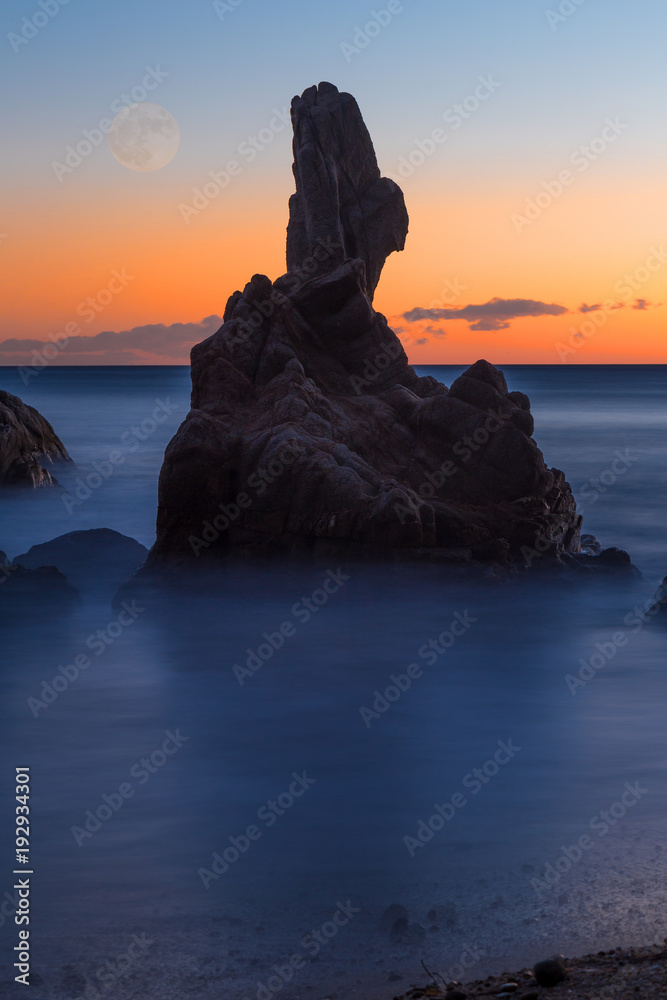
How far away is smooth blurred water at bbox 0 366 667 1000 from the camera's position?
8.96 metres

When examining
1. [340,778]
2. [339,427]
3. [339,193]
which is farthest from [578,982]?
[339,193]

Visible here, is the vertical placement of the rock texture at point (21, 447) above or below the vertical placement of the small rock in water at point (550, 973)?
below

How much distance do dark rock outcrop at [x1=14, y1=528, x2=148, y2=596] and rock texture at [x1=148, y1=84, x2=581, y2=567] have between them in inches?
120

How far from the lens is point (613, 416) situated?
8944cm

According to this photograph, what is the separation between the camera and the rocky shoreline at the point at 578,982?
7082 mm

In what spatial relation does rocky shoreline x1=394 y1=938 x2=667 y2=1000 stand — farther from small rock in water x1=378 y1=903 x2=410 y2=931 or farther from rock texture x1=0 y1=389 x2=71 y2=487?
rock texture x1=0 y1=389 x2=71 y2=487

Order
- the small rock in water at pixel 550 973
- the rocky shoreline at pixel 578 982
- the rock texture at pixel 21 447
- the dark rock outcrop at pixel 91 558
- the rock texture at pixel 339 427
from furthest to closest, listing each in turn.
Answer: the rock texture at pixel 21 447
the dark rock outcrop at pixel 91 558
the rock texture at pixel 339 427
the small rock in water at pixel 550 973
the rocky shoreline at pixel 578 982

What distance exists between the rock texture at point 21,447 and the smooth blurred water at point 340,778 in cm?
1488

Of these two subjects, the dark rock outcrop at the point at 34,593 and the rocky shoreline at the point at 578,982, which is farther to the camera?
the dark rock outcrop at the point at 34,593

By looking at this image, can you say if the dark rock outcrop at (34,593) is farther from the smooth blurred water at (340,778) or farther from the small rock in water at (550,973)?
the small rock in water at (550,973)

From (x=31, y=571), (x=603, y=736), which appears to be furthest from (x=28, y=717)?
(x=603, y=736)

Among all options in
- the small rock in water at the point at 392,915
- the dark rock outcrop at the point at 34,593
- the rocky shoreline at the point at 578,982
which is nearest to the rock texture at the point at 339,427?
the dark rock outcrop at the point at 34,593

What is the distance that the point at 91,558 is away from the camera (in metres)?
23.3

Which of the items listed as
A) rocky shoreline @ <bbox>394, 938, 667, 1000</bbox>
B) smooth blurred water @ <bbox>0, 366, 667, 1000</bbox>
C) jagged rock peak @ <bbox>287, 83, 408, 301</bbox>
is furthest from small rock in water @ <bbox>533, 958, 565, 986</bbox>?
jagged rock peak @ <bbox>287, 83, 408, 301</bbox>
